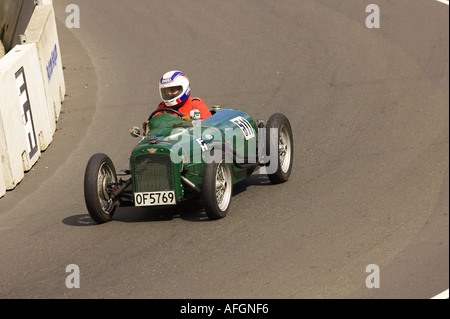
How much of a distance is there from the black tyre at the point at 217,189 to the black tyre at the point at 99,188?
128 centimetres

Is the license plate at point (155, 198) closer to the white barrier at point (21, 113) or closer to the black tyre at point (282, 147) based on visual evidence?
the black tyre at point (282, 147)

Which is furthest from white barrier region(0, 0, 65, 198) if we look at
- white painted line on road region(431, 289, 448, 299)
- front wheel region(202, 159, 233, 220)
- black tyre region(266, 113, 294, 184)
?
white painted line on road region(431, 289, 448, 299)

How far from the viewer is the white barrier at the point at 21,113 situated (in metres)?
12.0

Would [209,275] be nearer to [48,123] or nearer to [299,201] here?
[299,201]

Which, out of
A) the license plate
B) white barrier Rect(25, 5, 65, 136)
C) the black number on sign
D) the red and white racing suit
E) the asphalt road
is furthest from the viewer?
white barrier Rect(25, 5, 65, 136)

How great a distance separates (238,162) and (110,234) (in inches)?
75.1

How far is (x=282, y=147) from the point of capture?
37.9ft

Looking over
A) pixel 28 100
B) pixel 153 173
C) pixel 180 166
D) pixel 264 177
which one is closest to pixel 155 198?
pixel 153 173

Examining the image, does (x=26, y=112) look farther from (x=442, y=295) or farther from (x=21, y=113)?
(x=442, y=295)

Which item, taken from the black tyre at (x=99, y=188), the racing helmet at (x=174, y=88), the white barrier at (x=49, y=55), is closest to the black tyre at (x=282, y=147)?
the racing helmet at (x=174, y=88)

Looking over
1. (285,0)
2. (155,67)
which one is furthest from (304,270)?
(285,0)

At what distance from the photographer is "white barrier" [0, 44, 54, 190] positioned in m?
12.0

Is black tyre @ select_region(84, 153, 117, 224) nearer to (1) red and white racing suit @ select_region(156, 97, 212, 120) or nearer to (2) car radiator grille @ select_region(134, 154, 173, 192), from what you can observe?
(2) car radiator grille @ select_region(134, 154, 173, 192)

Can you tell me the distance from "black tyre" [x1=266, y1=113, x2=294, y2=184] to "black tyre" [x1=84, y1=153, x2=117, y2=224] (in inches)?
87.3
